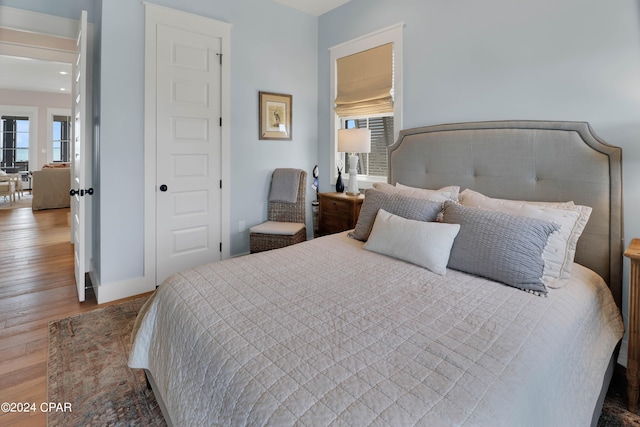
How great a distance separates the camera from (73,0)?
3.09 metres

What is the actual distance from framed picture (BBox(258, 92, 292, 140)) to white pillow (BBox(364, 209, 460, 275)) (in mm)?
2125

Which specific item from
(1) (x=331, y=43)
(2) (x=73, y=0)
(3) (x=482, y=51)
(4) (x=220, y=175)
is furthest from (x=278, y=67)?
(3) (x=482, y=51)

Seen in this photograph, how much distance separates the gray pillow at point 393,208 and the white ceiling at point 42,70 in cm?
240

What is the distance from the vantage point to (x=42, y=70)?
6934 millimetres

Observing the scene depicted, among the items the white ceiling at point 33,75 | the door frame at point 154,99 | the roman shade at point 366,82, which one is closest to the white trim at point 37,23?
the door frame at point 154,99

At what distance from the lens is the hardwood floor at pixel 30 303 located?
74.4 inches

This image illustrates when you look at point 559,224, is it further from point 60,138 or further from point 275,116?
point 60,138

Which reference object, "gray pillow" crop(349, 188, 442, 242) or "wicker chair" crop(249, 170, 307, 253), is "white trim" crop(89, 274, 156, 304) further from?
"gray pillow" crop(349, 188, 442, 242)

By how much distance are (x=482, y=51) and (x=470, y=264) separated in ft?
5.56

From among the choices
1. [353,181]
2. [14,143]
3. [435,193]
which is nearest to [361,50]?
[353,181]

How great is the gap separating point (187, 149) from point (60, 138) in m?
9.37

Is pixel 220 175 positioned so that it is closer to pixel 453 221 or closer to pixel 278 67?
pixel 278 67

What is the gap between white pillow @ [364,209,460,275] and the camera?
1.88 meters

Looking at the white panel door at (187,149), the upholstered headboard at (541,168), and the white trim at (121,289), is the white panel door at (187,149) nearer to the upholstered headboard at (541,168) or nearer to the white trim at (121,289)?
the white trim at (121,289)
